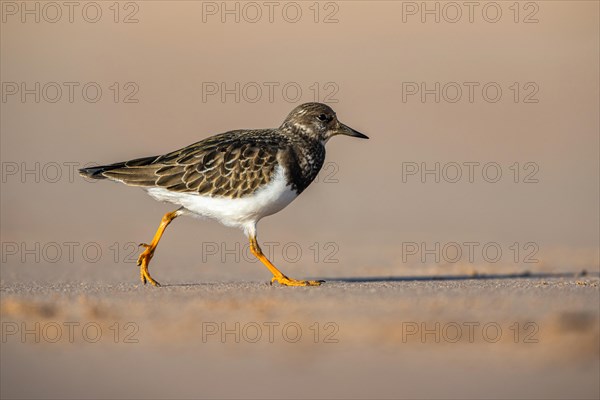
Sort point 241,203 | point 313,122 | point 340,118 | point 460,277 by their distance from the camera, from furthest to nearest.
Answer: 1. point 340,118
2. point 460,277
3. point 313,122
4. point 241,203

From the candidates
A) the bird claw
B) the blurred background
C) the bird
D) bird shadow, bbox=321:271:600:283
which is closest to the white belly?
the bird

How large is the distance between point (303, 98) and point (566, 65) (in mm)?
6814

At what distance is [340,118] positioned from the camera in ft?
80.6

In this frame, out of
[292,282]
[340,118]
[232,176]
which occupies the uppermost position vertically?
[232,176]

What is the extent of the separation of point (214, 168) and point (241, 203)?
0.46 m

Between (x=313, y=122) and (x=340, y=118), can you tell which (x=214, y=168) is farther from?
(x=340, y=118)

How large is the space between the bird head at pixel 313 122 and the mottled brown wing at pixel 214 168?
42 cm

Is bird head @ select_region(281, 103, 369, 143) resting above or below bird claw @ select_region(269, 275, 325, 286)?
above

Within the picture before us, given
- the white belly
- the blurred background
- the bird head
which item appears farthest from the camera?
the blurred background


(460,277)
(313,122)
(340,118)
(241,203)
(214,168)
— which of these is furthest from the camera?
(340,118)

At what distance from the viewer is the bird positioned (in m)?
10.5

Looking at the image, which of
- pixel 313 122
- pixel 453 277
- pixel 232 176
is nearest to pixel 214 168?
pixel 232 176

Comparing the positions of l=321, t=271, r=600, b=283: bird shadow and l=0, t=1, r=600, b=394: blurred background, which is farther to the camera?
l=0, t=1, r=600, b=394: blurred background

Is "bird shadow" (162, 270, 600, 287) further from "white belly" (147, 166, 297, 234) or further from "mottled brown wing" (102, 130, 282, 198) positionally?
"mottled brown wing" (102, 130, 282, 198)
